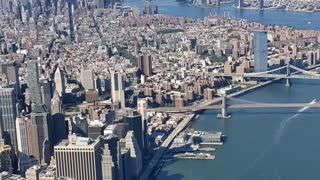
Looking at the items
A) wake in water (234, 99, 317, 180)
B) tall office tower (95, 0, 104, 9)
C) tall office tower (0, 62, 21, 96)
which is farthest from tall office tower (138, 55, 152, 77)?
tall office tower (95, 0, 104, 9)

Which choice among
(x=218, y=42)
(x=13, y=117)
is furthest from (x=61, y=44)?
(x=13, y=117)

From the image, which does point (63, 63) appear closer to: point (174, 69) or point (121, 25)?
point (174, 69)

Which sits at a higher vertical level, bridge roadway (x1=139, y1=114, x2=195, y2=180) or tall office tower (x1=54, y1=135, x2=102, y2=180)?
tall office tower (x1=54, y1=135, x2=102, y2=180)

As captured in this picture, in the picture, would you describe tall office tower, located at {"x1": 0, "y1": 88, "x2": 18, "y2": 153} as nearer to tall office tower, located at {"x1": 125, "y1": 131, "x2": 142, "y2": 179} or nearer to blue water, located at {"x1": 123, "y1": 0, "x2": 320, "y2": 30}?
tall office tower, located at {"x1": 125, "y1": 131, "x2": 142, "y2": 179}

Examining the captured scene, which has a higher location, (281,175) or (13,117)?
(13,117)

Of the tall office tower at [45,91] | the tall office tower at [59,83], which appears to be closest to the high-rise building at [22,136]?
the tall office tower at [45,91]

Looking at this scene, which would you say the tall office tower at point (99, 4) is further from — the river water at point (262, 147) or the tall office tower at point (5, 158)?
the tall office tower at point (5, 158)
